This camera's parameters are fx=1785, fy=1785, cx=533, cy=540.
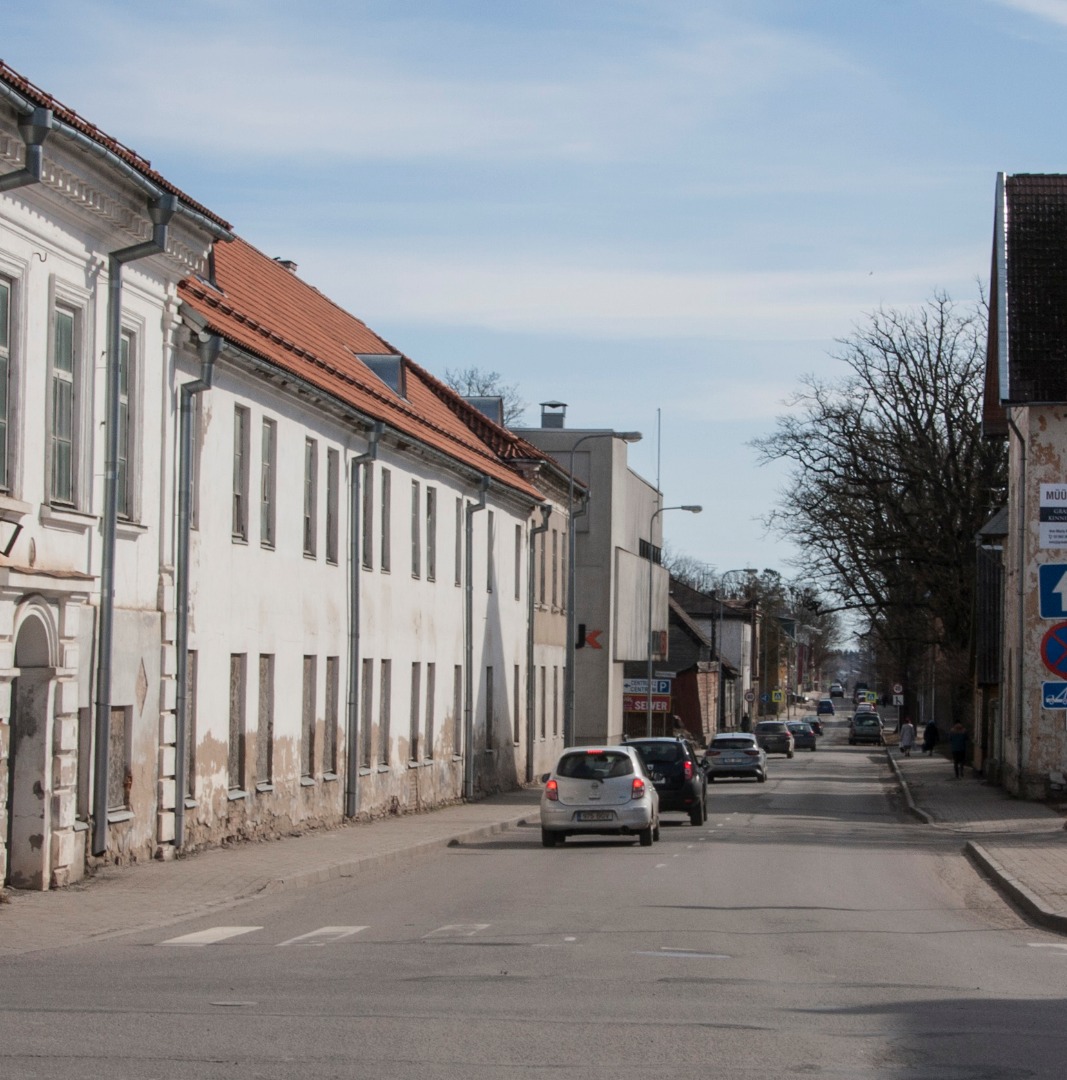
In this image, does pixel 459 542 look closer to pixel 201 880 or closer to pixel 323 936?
pixel 201 880

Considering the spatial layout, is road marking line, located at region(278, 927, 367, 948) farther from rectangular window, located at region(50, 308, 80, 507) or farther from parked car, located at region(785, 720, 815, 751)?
parked car, located at region(785, 720, 815, 751)

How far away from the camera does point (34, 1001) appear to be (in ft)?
32.0

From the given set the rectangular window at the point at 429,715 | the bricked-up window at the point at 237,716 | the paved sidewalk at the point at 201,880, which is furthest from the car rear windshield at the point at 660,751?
the bricked-up window at the point at 237,716

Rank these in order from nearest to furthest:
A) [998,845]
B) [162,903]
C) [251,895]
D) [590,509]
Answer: [162,903], [251,895], [998,845], [590,509]

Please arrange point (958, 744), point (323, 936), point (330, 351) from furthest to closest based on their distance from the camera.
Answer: point (958, 744), point (330, 351), point (323, 936)

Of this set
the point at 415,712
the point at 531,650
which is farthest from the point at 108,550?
the point at 531,650

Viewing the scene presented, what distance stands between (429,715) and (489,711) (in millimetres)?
6294

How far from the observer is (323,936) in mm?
13711

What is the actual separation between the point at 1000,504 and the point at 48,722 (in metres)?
40.6

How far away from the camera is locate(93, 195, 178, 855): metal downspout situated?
1845cm

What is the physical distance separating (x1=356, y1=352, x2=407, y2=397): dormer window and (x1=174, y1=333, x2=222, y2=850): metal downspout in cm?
1602

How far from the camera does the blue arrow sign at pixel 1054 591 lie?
18734mm

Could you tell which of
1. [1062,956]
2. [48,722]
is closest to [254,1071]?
[1062,956]

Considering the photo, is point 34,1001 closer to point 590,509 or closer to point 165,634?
point 165,634
